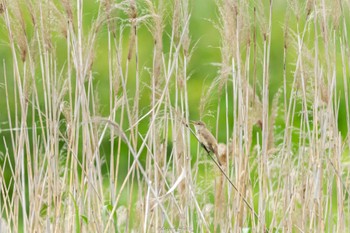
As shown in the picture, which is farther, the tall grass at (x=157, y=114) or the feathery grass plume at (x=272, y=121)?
the feathery grass plume at (x=272, y=121)

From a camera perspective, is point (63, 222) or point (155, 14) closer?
point (155, 14)

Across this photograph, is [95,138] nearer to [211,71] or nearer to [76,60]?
[76,60]

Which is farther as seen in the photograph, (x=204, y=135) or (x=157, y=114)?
(x=157, y=114)

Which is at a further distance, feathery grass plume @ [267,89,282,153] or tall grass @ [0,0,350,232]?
feathery grass plume @ [267,89,282,153]

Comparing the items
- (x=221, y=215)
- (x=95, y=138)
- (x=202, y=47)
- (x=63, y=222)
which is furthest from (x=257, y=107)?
(x=202, y=47)

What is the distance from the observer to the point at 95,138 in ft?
6.76

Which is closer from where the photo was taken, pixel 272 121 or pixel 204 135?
pixel 204 135

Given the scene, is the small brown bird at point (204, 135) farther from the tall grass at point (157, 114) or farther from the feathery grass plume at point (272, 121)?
the feathery grass plume at point (272, 121)

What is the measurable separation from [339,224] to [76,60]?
0.78 metres

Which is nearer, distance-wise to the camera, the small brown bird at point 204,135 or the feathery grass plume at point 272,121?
the small brown bird at point 204,135

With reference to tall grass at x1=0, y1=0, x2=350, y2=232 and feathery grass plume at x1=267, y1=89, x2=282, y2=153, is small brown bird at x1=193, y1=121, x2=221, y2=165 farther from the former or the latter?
feathery grass plume at x1=267, y1=89, x2=282, y2=153

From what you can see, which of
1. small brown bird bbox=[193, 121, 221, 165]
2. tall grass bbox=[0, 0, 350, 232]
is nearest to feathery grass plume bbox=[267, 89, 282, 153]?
tall grass bbox=[0, 0, 350, 232]

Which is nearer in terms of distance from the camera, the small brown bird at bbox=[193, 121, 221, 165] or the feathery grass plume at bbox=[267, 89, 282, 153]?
the small brown bird at bbox=[193, 121, 221, 165]

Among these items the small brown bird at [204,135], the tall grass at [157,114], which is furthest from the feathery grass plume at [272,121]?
the small brown bird at [204,135]
